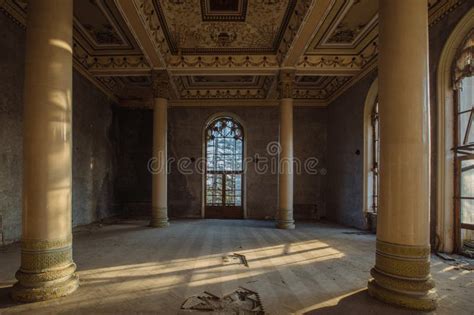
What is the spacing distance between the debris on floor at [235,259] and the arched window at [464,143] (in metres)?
4.62

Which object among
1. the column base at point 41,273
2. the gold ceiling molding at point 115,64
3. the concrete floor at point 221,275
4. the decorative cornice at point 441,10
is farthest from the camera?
A: the gold ceiling molding at point 115,64

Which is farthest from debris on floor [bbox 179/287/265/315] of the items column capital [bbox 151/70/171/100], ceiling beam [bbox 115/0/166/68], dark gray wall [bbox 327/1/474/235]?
column capital [bbox 151/70/171/100]

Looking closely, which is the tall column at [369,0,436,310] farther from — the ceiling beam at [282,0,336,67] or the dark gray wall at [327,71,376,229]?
the dark gray wall at [327,71,376,229]

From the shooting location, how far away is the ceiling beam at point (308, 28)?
724 cm

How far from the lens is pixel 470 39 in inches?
265

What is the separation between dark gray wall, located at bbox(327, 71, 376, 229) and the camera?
446 inches

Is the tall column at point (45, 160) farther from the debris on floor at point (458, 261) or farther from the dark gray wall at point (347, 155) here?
the dark gray wall at point (347, 155)

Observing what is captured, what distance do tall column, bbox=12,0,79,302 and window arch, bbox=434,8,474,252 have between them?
286 inches

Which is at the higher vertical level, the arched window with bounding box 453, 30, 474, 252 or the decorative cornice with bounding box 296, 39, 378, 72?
the decorative cornice with bounding box 296, 39, 378, 72

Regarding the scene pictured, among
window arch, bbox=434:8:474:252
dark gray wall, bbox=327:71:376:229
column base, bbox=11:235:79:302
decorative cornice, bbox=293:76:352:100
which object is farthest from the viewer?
decorative cornice, bbox=293:76:352:100

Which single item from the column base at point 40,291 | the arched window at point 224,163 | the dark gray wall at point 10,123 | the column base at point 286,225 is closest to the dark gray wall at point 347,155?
the column base at point 286,225

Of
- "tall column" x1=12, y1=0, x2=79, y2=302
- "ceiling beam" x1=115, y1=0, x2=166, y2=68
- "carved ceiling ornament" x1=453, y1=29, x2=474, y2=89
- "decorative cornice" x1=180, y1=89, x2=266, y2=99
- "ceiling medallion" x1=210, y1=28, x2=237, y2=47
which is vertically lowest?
"tall column" x1=12, y1=0, x2=79, y2=302

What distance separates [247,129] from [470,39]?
31.1ft

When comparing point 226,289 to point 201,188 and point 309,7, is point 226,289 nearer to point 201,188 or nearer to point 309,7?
point 309,7
